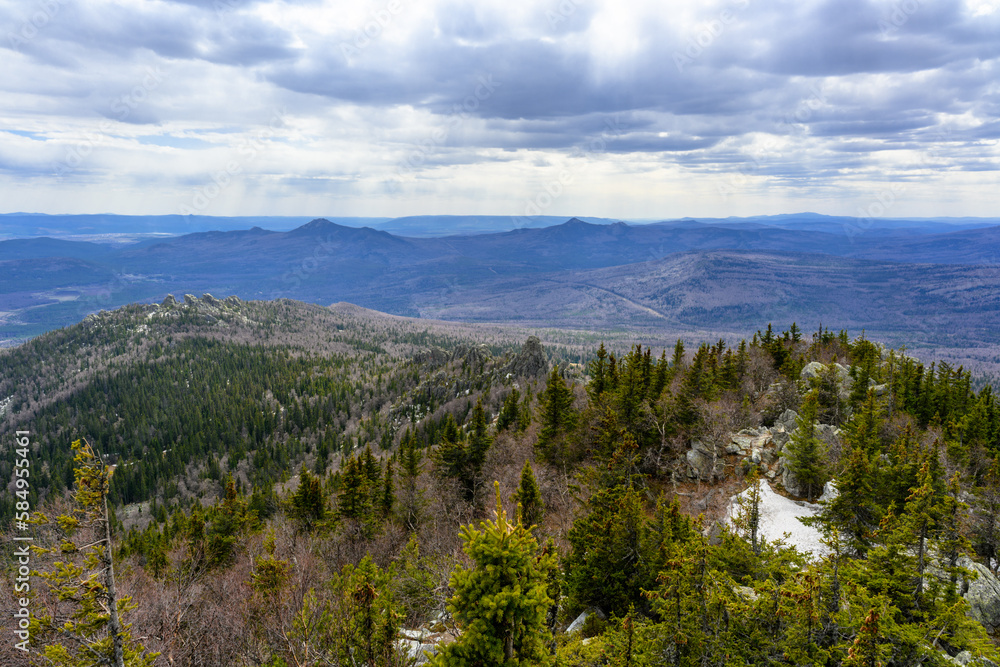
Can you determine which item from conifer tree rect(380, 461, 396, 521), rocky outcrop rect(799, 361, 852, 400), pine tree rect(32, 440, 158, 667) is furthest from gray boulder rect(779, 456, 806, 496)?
pine tree rect(32, 440, 158, 667)

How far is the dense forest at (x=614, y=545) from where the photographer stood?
1577 cm

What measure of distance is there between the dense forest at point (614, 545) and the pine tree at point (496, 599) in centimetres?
7

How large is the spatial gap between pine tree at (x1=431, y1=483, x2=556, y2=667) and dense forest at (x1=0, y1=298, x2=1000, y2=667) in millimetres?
72

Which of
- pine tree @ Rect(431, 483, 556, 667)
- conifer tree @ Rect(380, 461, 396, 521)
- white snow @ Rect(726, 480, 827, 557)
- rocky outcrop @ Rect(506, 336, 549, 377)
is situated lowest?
rocky outcrop @ Rect(506, 336, 549, 377)

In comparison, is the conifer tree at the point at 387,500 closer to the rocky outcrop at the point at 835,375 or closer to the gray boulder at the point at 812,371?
the rocky outcrop at the point at 835,375

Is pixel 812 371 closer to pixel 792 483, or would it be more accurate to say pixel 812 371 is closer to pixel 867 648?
pixel 792 483

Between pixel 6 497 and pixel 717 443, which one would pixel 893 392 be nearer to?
pixel 717 443

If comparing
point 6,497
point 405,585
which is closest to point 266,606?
point 405,585

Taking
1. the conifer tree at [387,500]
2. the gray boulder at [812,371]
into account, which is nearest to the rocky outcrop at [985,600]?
the gray boulder at [812,371]

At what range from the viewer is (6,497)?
12056 centimetres

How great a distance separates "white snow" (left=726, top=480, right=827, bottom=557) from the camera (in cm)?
3475

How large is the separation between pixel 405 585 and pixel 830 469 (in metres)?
33.6

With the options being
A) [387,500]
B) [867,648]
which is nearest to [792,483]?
[867,648]

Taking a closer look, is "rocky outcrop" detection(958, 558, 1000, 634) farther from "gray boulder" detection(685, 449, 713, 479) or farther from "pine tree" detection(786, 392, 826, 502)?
"gray boulder" detection(685, 449, 713, 479)
